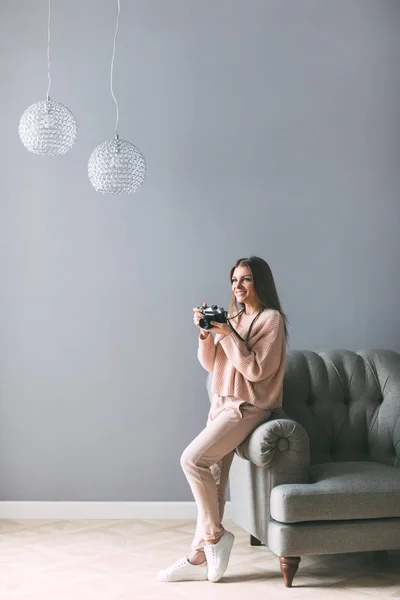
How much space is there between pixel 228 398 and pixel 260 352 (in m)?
0.25

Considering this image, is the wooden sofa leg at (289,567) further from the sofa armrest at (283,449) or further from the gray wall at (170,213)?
the gray wall at (170,213)

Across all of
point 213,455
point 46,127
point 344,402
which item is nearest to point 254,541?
point 213,455

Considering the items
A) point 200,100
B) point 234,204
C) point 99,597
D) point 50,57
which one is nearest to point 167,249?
point 234,204

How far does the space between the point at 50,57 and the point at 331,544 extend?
2908 millimetres

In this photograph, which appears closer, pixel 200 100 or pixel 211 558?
pixel 211 558

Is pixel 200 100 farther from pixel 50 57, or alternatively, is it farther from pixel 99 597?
pixel 99 597

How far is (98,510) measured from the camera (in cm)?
411

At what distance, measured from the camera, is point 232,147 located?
4.22 metres

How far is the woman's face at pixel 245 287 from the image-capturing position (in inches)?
135

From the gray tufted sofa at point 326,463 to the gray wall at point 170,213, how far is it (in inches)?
19.6

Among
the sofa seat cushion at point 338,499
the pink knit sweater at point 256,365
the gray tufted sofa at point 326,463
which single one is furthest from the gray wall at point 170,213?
the sofa seat cushion at point 338,499

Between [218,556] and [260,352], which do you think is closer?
[218,556]

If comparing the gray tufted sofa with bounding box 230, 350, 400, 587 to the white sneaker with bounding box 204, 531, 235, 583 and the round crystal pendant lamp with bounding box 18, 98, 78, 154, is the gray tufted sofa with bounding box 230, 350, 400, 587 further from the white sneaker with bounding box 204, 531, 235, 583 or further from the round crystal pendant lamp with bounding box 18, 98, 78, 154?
the round crystal pendant lamp with bounding box 18, 98, 78, 154

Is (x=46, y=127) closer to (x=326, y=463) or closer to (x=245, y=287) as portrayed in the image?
(x=245, y=287)
